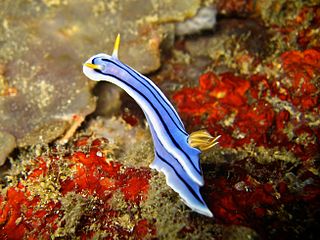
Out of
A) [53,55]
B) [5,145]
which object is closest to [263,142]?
[53,55]

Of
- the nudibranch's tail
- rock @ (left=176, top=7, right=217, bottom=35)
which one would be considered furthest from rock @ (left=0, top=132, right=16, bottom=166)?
rock @ (left=176, top=7, right=217, bottom=35)

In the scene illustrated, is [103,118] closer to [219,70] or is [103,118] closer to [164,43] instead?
[164,43]

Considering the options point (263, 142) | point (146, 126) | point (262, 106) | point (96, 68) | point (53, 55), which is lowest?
point (146, 126)

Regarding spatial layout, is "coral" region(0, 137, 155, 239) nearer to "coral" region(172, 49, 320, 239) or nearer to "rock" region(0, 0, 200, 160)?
"coral" region(172, 49, 320, 239)

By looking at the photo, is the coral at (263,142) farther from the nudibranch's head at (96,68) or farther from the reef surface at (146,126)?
the nudibranch's head at (96,68)

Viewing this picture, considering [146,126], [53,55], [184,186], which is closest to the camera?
[184,186]

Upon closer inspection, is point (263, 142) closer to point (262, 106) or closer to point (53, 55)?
point (262, 106)

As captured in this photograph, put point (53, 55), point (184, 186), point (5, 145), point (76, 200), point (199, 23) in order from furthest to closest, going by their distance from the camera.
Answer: point (199, 23)
point (53, 55)
point (5, 145)
point (76, 200)
point (184, 186)

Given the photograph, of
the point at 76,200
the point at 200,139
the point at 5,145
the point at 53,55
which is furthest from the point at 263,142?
the point at 5,145

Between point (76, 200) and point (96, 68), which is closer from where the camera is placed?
point (96, 68)

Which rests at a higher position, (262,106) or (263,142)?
(262,106)
